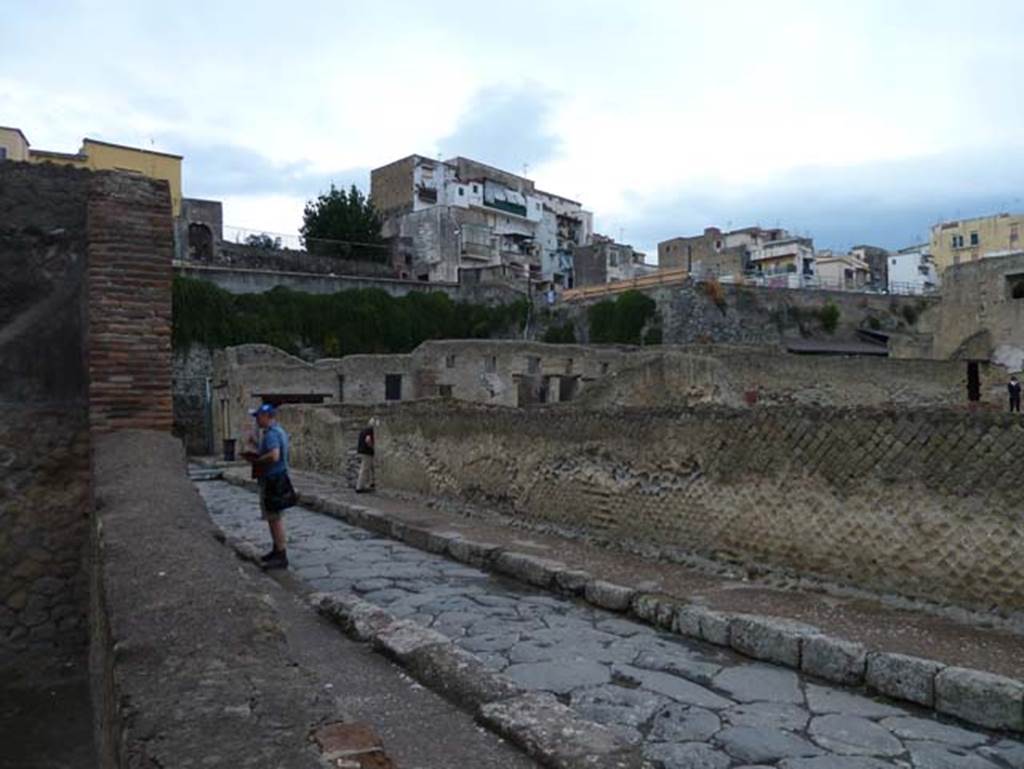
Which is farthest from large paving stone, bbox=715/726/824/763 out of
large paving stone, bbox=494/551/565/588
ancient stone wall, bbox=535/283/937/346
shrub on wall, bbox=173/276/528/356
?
ancient stone wall, bbox=535/283/937/346

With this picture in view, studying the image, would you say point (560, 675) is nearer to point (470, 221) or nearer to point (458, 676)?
point (458, 676)

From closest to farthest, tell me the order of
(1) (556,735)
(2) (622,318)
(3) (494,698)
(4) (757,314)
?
(1) (556,735) → (3) (494,698) → (4) (757,314) → (2) (622,318)

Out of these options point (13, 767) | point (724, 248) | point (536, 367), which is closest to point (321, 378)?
point (536, 367)

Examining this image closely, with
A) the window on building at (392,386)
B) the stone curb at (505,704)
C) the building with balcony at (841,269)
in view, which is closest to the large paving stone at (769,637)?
the stone curb at (505,704)

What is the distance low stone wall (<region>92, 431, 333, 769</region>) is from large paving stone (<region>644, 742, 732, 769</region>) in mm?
1639

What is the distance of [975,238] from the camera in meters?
66.1

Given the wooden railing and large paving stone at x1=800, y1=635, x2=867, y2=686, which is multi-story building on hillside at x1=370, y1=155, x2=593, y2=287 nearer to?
the wooden railing

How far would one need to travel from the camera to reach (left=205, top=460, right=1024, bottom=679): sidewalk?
4355 millimetres

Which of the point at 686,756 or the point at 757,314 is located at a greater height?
the point at 757,314

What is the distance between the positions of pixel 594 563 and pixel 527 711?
376cm

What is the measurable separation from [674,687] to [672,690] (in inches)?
2.0

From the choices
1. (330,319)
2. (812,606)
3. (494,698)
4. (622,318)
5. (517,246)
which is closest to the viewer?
(494,698)

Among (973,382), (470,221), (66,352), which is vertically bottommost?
(973,382)

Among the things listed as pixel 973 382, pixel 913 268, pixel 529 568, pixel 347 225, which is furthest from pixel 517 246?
pixel 529 568
